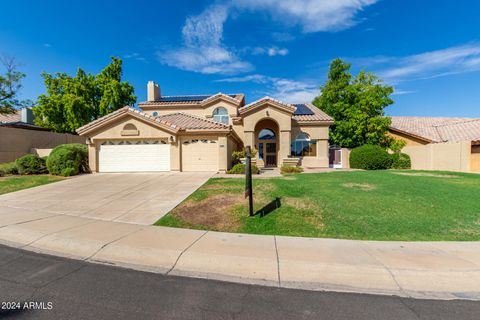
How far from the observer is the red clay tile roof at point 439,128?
72.5 feet

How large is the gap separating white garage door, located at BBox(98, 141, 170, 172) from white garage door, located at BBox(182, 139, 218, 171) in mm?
1249

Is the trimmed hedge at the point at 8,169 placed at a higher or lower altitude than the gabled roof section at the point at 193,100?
lower

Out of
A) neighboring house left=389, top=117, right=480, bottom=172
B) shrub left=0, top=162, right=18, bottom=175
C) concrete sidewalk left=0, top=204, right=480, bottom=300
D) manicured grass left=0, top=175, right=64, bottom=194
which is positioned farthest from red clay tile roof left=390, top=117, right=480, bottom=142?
shrub left=0, top=162, right=18, bottom=175

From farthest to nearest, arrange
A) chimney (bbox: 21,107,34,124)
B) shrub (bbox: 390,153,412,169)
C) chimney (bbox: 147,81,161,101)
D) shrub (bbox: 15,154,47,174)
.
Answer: chimney (bbox: 21,107,34,124)
chimney (bbox: 147,81,161,101)
shrub (bbox: 390,153,412,169)
shrub (bbox: 15,154,47,174)

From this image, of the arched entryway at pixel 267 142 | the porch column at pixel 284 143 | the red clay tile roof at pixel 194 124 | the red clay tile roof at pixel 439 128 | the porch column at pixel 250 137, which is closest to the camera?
the red clay tile roof at pixel 194 124

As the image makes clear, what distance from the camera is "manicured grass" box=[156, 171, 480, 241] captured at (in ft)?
18.1

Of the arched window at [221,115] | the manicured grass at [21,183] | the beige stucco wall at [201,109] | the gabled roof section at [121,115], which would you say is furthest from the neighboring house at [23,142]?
the arched window at [221,115]

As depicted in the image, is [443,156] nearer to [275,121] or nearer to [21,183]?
[275,121]

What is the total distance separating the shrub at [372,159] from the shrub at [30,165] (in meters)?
24.6

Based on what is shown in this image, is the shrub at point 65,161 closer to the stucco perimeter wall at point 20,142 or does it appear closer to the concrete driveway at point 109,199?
the concrete driveway at point 109,199

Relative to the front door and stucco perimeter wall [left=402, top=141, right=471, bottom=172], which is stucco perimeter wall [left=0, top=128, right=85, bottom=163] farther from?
stucco perimeter wall [left=402, top=141, right=471, bottom=172]

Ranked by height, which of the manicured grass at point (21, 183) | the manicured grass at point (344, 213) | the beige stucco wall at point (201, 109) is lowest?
the manicured grass at point (344, 213)

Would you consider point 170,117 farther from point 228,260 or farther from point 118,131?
point 228,260

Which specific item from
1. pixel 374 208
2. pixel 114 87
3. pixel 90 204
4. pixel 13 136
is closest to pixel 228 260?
pixel 374 208
